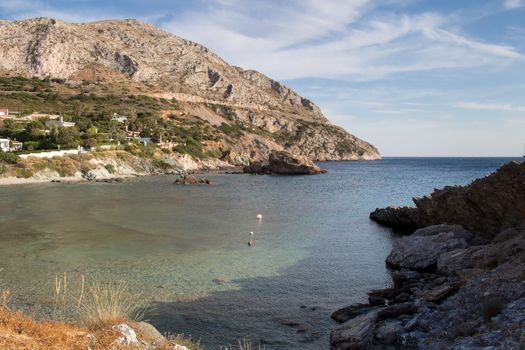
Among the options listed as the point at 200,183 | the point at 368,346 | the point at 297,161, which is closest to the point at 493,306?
the point at 368,346

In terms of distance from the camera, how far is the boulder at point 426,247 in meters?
21.9

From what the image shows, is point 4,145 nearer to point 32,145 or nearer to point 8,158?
point 32,145

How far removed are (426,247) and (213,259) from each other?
11.4 m

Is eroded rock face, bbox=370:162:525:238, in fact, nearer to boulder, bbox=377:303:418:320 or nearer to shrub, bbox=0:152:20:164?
boulder, bbox=377:303:418:320

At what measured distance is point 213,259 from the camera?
23594mm

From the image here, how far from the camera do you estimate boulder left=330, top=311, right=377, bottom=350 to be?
40.2ft

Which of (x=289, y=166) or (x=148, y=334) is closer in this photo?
(x=148, y=334)

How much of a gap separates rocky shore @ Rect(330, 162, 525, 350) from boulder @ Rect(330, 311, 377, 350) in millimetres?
31

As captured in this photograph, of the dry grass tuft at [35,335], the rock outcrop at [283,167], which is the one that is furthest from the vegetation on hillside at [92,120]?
the dry grass tuft at [35,335]

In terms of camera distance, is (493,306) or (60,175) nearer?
(493,306)

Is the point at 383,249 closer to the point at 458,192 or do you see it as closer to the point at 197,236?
the point at 458,192

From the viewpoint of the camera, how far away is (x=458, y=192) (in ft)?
90.7

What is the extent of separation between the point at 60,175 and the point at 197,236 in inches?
2226

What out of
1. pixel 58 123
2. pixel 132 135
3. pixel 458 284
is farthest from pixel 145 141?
pixel 458 284
